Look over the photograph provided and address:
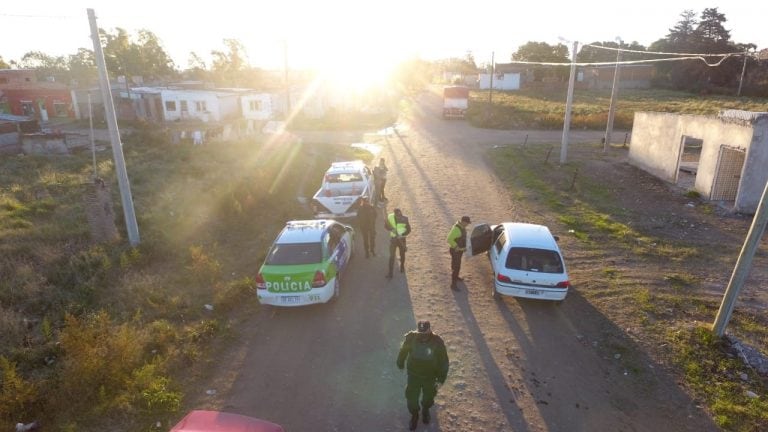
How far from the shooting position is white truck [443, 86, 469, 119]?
4213 centimetres

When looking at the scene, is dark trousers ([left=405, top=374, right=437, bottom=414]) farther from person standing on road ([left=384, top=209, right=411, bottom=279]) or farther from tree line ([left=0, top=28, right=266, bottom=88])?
tree line ([left=0, top=28, right=266, bottom=88])

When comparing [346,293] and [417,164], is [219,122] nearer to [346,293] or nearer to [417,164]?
[417,164]

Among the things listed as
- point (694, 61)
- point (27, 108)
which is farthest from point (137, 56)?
point (694, 61)

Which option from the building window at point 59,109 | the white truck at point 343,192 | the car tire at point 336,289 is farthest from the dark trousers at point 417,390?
the building window at point 59,109

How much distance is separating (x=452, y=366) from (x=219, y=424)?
12.9 feet

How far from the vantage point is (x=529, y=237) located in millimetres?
9578

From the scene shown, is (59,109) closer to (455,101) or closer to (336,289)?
(455,101)

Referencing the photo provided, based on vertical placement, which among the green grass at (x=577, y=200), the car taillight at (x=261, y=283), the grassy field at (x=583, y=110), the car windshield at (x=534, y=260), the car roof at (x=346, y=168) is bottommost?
the green grass at (x=577, y=200)

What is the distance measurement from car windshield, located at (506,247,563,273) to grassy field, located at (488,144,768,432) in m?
1.48

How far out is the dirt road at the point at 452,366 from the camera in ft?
20.8

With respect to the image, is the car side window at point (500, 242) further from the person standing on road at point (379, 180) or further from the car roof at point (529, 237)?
the person standing on road at point (379, 180)

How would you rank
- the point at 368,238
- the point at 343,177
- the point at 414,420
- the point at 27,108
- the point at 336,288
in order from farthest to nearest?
the point at 27,108
the point at 343,177
the point at 368,238
the point at 336,288
the point at 414,420

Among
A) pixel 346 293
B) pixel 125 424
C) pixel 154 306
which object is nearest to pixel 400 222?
pixel 346 293

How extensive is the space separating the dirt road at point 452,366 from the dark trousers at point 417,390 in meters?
0.44
